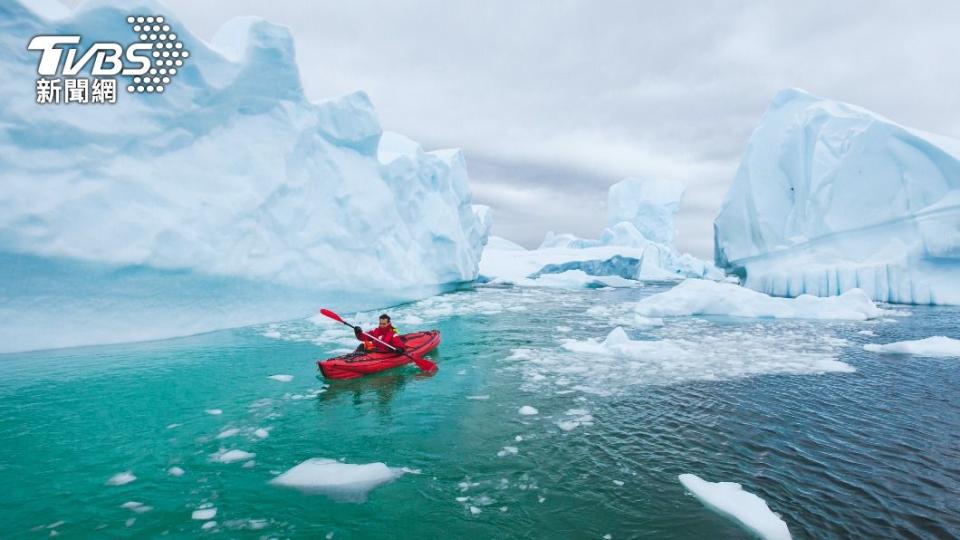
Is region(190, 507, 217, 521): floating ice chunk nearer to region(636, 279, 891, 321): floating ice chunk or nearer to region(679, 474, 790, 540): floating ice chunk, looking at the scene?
region(679, 474, 790, 540): floating ice chunk

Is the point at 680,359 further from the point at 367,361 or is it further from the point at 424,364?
the point at 367,361

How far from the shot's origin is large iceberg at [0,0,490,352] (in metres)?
9.76

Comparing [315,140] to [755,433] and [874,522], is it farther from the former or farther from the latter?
[874,522]

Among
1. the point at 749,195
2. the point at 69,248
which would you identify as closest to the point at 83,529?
the point at 69,248

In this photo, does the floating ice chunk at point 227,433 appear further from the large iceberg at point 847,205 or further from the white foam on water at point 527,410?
the large iceberg at point 847,205

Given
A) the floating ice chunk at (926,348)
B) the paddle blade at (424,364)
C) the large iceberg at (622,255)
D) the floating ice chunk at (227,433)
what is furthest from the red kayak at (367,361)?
the large iceberg at (622,255)

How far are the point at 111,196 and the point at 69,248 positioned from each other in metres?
1.52

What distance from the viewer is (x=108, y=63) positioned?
1097 cm

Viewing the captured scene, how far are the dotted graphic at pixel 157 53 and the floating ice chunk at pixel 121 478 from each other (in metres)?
10.1

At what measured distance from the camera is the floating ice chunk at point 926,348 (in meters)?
10.4

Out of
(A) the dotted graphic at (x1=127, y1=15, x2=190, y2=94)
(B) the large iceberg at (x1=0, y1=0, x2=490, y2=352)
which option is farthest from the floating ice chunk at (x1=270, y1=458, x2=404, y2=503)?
(A) the dotted graphic at (x1=127, y1=15, x2=190, y2=94)

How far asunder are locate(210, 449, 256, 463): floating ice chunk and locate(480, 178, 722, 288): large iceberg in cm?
3468


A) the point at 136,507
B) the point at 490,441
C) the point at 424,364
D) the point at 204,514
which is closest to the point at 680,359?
the point at 424,364

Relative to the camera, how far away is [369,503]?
440cm
